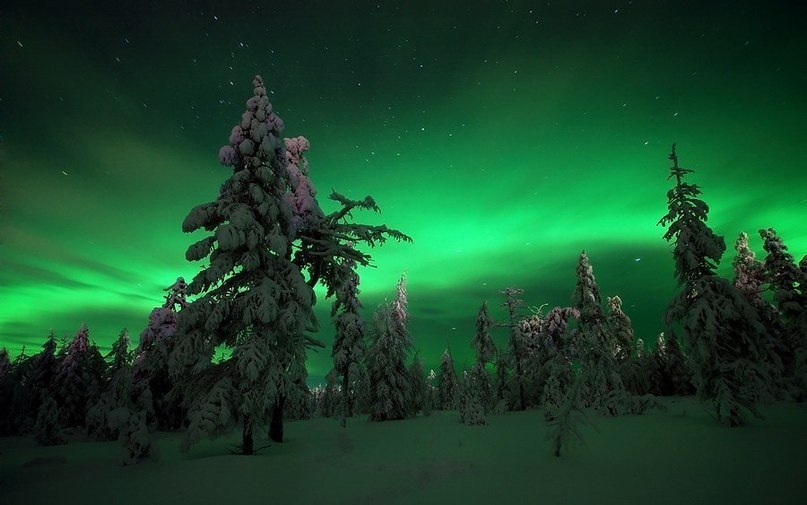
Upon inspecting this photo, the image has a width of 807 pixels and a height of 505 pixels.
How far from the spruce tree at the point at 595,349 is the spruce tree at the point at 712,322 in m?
7.31

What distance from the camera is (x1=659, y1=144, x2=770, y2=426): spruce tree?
42.3ft

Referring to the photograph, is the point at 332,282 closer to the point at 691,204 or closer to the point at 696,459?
the point at 696,459

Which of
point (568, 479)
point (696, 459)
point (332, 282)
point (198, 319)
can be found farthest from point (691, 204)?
point (198, 319)

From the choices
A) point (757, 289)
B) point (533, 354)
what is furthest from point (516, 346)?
point (757, 289)

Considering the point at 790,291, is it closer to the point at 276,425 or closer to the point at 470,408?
the point at 470,408

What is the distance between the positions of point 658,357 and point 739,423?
28.5 m

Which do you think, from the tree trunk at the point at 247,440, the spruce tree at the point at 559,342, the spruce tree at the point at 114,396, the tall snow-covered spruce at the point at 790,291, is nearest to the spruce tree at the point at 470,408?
the spruce tree at the point at 559,342

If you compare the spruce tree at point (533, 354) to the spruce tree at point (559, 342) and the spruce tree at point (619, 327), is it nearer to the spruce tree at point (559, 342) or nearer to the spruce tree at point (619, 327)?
the spruce tree at point (559, 342)

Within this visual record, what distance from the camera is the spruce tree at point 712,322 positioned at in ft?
42.3

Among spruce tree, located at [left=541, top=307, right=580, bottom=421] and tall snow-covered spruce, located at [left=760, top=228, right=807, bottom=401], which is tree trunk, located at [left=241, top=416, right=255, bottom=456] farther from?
tall snow-covered spruce, located at [left=760, top=228, right=807, bottom=401]

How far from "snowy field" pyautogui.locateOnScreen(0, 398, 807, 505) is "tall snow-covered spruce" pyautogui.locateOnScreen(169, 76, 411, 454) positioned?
1.43m

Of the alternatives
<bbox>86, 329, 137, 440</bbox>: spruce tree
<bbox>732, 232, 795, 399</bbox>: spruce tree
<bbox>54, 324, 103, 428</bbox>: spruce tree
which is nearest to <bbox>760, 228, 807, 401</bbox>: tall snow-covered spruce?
<bbox>732, 232, 795, 399</bbox>: spruce tree

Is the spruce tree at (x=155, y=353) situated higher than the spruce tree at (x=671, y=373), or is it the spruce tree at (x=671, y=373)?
the spruce tree at (x=155, y=353)

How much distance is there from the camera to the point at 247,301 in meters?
10.4
